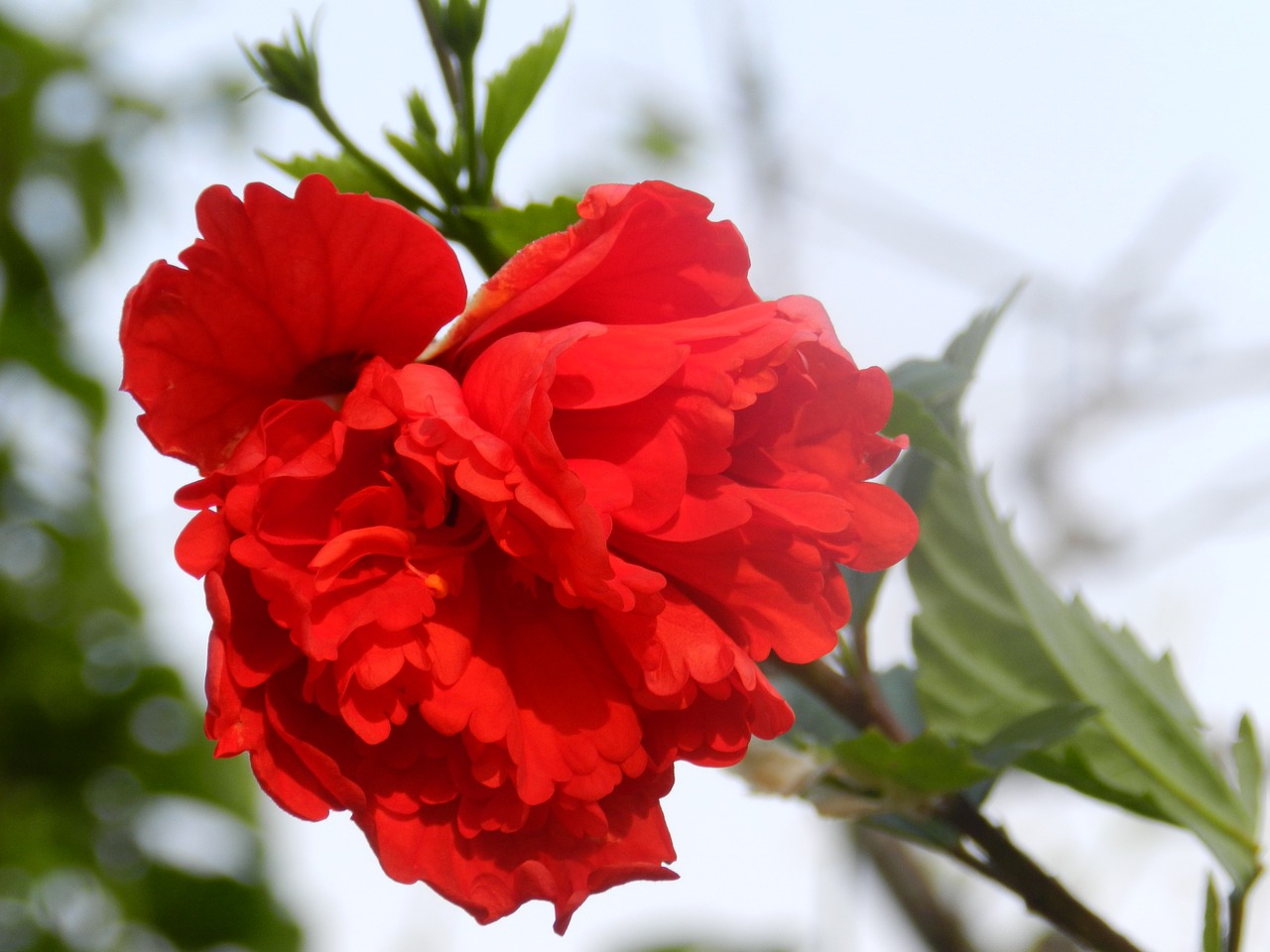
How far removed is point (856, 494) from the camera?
1.73ft

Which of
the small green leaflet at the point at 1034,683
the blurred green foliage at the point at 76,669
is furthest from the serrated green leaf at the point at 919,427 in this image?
the blurred green foliage at the point at 76,669

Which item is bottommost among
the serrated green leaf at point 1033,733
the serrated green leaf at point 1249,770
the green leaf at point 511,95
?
the serrated green leaf at point 1249,770

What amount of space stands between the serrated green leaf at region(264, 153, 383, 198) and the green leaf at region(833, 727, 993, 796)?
1.30 ft

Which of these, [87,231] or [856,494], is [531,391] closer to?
[856,494]

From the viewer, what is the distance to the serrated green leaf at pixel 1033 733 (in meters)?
0.62

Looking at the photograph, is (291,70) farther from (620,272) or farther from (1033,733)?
A: (1033,733)

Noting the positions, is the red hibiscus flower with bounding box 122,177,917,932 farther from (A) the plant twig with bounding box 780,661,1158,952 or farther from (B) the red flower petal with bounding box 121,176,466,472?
(A) the plant twig with bounding box 780,661,1158,952

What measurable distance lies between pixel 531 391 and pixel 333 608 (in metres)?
0.14

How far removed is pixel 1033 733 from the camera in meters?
0.63

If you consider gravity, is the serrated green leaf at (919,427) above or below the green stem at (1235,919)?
above

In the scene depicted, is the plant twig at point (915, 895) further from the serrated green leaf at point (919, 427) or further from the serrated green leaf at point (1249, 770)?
the serrated green leaf at point (919, 427)

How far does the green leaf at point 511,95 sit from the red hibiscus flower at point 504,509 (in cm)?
16

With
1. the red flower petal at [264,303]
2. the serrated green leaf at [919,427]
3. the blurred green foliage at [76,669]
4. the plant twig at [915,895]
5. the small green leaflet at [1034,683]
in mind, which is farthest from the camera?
the blurred green foliage at [76,669]

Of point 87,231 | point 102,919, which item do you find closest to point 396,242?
point 102,919
